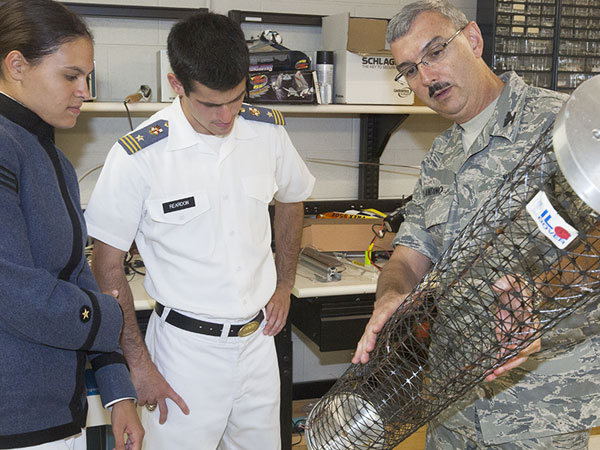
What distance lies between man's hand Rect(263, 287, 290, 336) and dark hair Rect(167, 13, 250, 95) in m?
0.67

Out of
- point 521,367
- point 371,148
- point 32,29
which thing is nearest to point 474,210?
point 521,367

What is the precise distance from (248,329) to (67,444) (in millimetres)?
613

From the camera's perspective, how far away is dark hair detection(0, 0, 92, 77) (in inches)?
47.5

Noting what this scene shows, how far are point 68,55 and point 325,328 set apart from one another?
1.39 meters

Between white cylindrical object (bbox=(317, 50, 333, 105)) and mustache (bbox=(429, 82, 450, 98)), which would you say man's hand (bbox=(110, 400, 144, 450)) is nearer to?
mustache (bbox=(429, 82, 450, 98))

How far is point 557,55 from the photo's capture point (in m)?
2.77

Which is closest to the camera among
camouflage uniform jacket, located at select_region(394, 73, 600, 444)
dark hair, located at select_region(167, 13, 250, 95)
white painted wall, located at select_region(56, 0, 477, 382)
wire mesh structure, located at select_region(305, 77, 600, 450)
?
wire mesh structure, located at select_region(305, 77, 600, 450)

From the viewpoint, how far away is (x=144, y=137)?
1.69 metres

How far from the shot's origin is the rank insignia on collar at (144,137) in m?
1.66

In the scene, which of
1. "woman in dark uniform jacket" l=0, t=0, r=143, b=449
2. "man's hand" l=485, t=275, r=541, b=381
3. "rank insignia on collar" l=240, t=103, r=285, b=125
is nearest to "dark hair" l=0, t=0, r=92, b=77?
"woman in dark uniform jacket" l=0, t=0, r=143, b=449

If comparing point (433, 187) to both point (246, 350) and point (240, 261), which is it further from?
point (246, 350)

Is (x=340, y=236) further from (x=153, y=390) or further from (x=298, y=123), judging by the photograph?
(x=153, y=390)

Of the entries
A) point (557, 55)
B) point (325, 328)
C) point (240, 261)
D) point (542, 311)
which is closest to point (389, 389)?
point (542, 311)

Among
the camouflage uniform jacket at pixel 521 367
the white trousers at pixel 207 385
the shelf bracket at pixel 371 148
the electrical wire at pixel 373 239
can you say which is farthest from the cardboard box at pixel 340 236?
the camouflage uniform jacket at pixel 521 367
